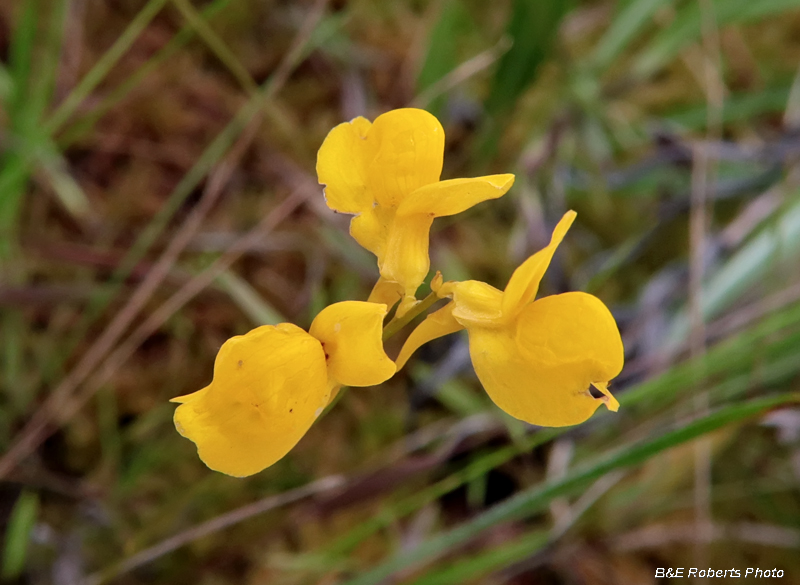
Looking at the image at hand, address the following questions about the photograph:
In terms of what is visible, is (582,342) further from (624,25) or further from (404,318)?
(624,25)

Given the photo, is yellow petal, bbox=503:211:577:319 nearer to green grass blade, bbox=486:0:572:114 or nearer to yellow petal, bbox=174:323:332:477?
yellow petal, bbox=174:323:332:477

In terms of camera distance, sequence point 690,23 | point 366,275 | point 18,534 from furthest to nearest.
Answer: point 690,23 < point 366,275 < point 18,534

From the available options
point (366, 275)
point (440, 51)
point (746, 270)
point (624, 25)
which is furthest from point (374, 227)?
point (624, 25)

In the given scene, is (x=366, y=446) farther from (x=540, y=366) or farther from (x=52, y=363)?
(x=540, y=366)

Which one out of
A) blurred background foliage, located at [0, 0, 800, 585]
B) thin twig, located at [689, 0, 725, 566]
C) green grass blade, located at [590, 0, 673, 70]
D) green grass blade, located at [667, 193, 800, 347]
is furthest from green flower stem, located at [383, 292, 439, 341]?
green grass blade, located at [590, 0, 673, 70]

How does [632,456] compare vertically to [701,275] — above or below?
below

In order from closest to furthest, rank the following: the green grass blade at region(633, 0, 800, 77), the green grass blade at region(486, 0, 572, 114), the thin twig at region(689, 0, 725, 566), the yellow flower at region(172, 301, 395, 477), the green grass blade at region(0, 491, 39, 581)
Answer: the yellow flower at region(172, 301, 395, 477) → the green grass blade at region(0, 491, 39, 581) → the thin twig at region(689, 0, 725, 566) → the green grass blade at region(486, 0, 572, 114) → the green grass blade at region(633, 0, 800, 77)

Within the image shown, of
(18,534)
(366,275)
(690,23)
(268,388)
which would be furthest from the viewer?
(690,23)
